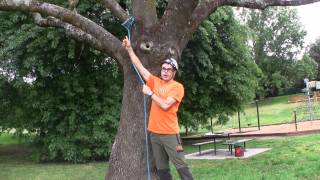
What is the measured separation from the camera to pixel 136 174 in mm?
7672

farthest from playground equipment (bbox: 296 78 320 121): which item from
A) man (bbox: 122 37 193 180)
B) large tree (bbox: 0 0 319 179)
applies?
man (bbox: 122 37 193 180)

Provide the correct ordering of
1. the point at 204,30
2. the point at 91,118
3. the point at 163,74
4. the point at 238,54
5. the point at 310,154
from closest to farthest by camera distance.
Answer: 1. the point at 163,74
2. the point at 310,154
3. the point at 91,118
4. the point at 204,30
5. the point at 238,54

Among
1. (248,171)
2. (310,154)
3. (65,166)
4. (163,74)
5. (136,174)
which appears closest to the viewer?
(163,74)

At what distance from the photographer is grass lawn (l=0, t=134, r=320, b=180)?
9.23 metres

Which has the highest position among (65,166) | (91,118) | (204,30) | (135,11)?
(204,30)

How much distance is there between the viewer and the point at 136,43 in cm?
785

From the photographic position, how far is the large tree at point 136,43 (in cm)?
770

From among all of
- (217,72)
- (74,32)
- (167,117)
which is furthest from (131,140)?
(217,72)

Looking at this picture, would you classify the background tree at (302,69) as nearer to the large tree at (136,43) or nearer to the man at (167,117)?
the large tree at (136,43)

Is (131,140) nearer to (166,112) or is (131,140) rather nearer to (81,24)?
(166,112)

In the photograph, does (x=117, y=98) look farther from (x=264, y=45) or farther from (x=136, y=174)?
(x=264, y=45)

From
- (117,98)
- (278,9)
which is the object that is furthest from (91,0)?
(278,9)

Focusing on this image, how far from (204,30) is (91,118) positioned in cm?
448

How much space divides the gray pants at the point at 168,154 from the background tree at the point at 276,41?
51.4 m
